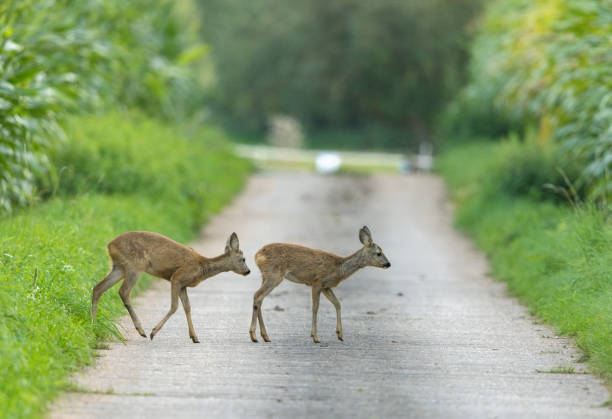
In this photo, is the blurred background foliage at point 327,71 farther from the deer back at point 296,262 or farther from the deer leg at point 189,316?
the deer back at point 296,262

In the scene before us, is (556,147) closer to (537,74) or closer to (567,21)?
(537,74)

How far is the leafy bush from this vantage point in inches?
677

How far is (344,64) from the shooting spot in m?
56.5

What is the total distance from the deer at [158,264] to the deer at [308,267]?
25cm

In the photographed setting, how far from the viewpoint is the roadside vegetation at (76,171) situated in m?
9.02

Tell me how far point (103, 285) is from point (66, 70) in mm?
9663

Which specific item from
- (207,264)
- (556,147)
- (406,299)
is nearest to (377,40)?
(556,147)

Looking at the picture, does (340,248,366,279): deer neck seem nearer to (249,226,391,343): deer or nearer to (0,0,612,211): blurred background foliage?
(249,226,391,343): deer

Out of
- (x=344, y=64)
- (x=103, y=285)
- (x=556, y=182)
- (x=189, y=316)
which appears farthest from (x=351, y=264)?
(x=344, y=64)

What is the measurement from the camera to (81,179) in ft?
59.2

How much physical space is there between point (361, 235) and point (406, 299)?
124 inches

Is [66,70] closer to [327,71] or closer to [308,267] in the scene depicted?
[308,267]

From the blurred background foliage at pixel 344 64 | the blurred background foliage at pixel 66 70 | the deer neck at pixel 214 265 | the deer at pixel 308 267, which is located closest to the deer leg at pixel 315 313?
the deer at pixel 308 267

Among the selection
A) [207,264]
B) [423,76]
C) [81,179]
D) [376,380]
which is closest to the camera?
[376,380]
